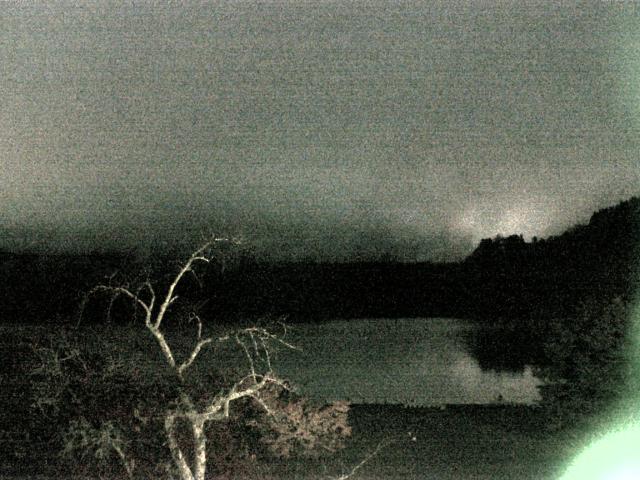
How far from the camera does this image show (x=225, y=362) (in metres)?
24.9

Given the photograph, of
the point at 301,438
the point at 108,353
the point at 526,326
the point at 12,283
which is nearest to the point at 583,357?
the point at 301,438

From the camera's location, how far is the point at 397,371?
29859 mm

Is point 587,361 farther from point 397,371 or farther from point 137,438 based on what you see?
point 397,371

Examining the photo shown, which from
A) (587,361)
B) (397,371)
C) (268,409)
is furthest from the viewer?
(397,371)

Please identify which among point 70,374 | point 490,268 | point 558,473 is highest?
point 490,268

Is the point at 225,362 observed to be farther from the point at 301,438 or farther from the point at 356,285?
the point at 356,285

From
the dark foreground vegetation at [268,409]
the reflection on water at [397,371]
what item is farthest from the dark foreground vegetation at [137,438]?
the reflection on water at [397,371]

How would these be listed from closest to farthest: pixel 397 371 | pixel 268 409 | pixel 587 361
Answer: pixel 268 409
pixel 587 361
pixel 397 371

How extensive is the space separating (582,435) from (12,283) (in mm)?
20945

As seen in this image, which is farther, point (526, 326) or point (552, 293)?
point (526, 326)

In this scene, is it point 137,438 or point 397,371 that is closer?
point 137,438

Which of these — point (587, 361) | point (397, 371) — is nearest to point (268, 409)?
point (587, 361)

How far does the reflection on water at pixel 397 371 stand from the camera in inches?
863

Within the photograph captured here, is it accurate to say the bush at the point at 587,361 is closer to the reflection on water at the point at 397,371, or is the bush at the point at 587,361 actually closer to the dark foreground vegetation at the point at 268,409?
the dark foreground vegetation at the point at 268,409
